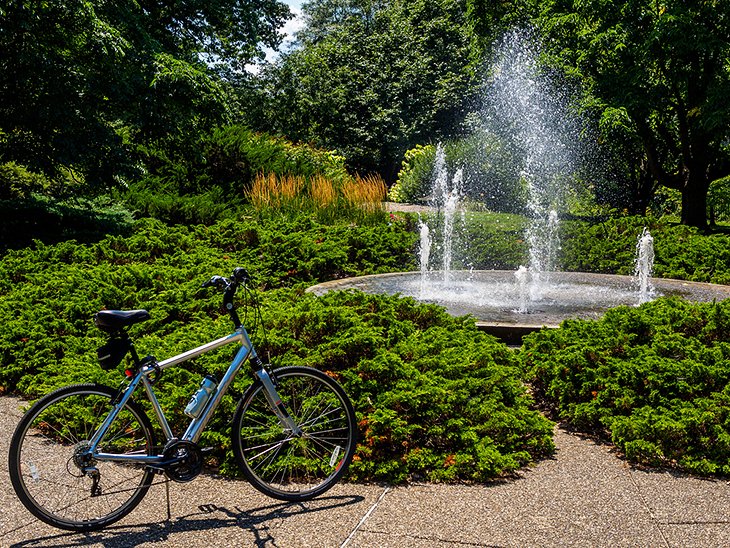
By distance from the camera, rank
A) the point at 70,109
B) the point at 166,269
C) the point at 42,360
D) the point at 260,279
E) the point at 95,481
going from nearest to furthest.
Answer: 1. the point at 95,481
2. the point at 42,360
3. the point at 166,269
4. the point at 260,279
5. the point at 70,109

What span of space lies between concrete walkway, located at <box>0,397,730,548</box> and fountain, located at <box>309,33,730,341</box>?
312 centimetres

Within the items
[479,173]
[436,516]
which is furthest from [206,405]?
[479,173]

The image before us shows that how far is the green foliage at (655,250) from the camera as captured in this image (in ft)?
36.8

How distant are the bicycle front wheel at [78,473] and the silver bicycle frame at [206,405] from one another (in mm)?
59

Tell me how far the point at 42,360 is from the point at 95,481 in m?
2.62

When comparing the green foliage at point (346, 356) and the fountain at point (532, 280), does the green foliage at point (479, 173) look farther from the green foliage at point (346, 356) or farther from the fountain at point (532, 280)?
the green foliage at point (346, 356)

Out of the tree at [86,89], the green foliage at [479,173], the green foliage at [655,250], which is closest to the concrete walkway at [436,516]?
the green foliage at [655,250]

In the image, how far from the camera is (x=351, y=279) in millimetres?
10250

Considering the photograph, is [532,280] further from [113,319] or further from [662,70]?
[662,70]

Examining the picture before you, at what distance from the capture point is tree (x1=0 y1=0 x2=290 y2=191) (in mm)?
11758

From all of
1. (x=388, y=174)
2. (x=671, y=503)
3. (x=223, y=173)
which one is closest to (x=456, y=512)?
(x=671, y=503)

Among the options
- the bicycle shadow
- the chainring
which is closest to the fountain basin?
the bicycle shadow

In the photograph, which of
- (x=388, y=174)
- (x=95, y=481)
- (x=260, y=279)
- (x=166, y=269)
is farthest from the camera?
(x=388, y=174)

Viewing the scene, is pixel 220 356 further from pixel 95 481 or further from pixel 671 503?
pixel 671 503
